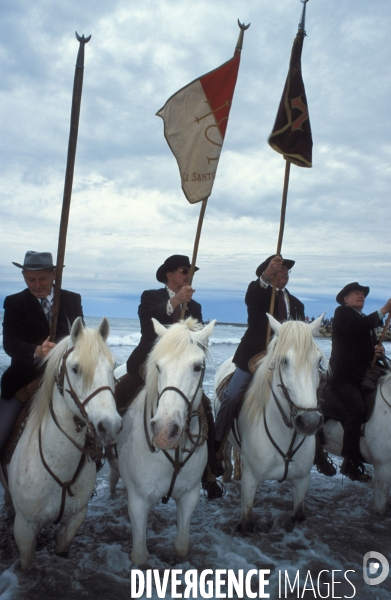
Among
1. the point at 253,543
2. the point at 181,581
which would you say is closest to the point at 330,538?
the point at 253,543

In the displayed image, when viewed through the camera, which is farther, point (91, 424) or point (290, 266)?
point (290, 266)

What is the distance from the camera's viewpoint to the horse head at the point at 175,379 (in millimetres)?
2727

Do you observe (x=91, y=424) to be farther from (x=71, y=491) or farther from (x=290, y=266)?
(x=290, y=266)

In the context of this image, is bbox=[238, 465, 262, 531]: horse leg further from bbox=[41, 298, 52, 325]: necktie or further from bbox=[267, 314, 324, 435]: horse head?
bbox=[41, 298, 52, 325]: necktie

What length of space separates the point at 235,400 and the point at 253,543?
155cm

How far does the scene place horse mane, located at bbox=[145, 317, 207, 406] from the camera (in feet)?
10.2

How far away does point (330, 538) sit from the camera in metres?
4.67

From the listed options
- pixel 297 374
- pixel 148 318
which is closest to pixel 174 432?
pixel 297 374

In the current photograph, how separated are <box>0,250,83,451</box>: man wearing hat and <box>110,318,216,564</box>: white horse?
103 centimetres

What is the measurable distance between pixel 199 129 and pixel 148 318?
2250 mm

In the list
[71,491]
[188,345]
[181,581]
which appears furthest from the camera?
[181,581]

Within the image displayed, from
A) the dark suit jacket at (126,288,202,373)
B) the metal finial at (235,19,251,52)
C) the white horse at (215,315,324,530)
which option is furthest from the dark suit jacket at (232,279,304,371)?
the metal finial at (235,19,251,52)

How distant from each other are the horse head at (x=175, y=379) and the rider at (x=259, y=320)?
1623mm

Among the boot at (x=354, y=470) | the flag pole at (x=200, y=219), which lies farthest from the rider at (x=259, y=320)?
the flag pole at (x=200, y=219)
